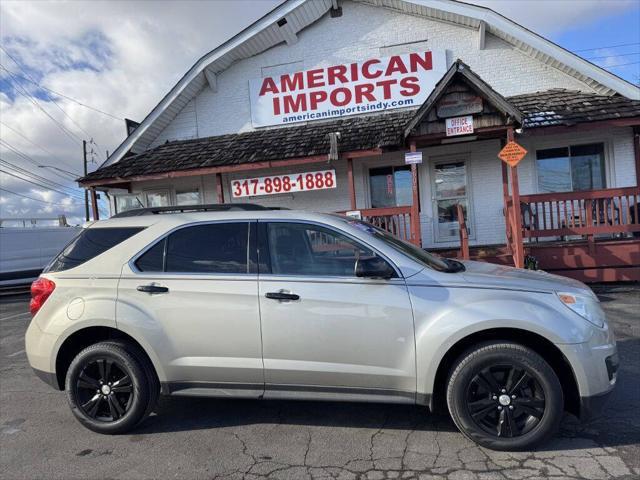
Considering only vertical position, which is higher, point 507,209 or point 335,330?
point 507,209

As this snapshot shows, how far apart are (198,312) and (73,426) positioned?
169cm

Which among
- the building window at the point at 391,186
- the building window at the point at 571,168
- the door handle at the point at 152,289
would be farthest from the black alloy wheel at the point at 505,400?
the building window at the point at 571,168

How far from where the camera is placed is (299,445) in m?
3.54

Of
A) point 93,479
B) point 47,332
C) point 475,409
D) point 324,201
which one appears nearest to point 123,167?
point 324,201

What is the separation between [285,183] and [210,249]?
791cm

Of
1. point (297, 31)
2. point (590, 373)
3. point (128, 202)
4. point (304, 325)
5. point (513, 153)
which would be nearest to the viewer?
point (590, 373)

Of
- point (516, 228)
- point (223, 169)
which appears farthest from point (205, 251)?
point (223, 169)

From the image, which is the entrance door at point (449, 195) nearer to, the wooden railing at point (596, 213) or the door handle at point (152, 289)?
the wooden railing at point (596, 213)

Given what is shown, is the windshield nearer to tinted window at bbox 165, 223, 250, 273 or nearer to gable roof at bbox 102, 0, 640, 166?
tinted window at bbox 165, 223, 250, 273

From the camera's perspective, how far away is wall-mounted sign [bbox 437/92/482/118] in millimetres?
9258

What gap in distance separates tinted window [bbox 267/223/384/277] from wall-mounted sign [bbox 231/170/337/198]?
7.68 meters

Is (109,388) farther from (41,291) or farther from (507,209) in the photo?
(507,209)

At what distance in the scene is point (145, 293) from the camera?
378 cm

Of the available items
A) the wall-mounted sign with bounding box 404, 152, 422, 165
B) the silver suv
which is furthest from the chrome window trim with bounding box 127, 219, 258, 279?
the wall-mounted sign with bounding box 404, 152, 422, 165
